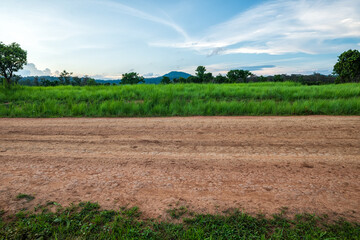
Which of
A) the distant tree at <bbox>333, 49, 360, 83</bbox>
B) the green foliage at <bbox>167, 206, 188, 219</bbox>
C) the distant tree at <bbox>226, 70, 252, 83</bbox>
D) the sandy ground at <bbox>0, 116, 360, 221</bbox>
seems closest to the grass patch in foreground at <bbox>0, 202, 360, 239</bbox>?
the green foliage at <bbox>167, 206, 188, 219</bbox>

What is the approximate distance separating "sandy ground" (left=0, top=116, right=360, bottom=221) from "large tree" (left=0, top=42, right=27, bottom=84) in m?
45.6

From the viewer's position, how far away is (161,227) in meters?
2.28

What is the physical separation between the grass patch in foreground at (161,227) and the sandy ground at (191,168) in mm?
164

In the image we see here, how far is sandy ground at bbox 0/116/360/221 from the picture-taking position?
269 cm

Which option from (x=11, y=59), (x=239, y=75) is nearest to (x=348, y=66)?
(x=239, y=75)

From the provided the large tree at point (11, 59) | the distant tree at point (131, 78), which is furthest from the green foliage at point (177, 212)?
the distant tree at point (131, 78)

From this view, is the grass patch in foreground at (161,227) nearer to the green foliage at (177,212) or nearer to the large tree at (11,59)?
the green foliage at (177,212)

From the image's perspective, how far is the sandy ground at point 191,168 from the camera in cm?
269

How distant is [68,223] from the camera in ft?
→ 7.52

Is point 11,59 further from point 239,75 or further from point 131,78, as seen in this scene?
point 239,75

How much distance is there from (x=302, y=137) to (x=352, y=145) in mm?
941

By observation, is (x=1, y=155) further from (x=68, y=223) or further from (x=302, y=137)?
(x=302, y=137)

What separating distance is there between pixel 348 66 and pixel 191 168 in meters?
59.7

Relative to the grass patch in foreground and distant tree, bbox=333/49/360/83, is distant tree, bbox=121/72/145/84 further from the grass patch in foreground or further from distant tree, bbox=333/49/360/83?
the grass patch in foreground
